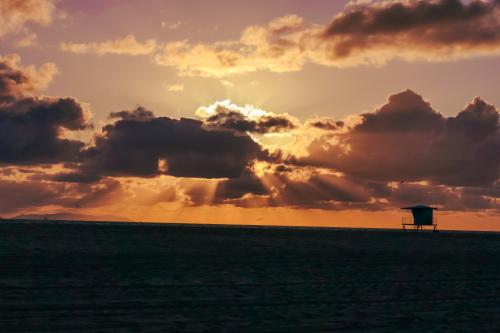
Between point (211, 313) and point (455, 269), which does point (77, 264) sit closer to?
point (211, 313)

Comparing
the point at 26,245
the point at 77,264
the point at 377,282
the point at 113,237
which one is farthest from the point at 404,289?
the point at 113,237

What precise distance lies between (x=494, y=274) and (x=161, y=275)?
1513 centimetres

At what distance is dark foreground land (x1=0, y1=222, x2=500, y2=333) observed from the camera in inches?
550

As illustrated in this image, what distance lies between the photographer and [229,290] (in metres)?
18.5

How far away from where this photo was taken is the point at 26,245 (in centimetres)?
2808

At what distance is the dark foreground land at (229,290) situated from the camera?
1396 cm

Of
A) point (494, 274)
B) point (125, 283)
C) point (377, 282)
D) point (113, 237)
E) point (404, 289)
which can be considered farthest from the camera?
point (113, 237)

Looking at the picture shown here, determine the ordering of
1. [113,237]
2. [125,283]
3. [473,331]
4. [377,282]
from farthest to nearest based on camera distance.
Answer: [113,237], [377,282], [125,283], [473,331]

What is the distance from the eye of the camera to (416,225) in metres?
76.4

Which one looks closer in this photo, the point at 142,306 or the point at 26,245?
the point at 142,306

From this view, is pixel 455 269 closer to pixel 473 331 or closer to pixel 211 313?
pixel 473 331

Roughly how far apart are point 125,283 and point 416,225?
6316 cm

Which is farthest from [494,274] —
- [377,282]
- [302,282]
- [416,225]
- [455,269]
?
[416,225]

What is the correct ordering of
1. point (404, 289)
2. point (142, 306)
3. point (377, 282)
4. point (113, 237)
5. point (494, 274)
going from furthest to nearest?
point (113, 237) < point (494, 274) < point (377, 282) < point (404, 289) < point (142, 306)
